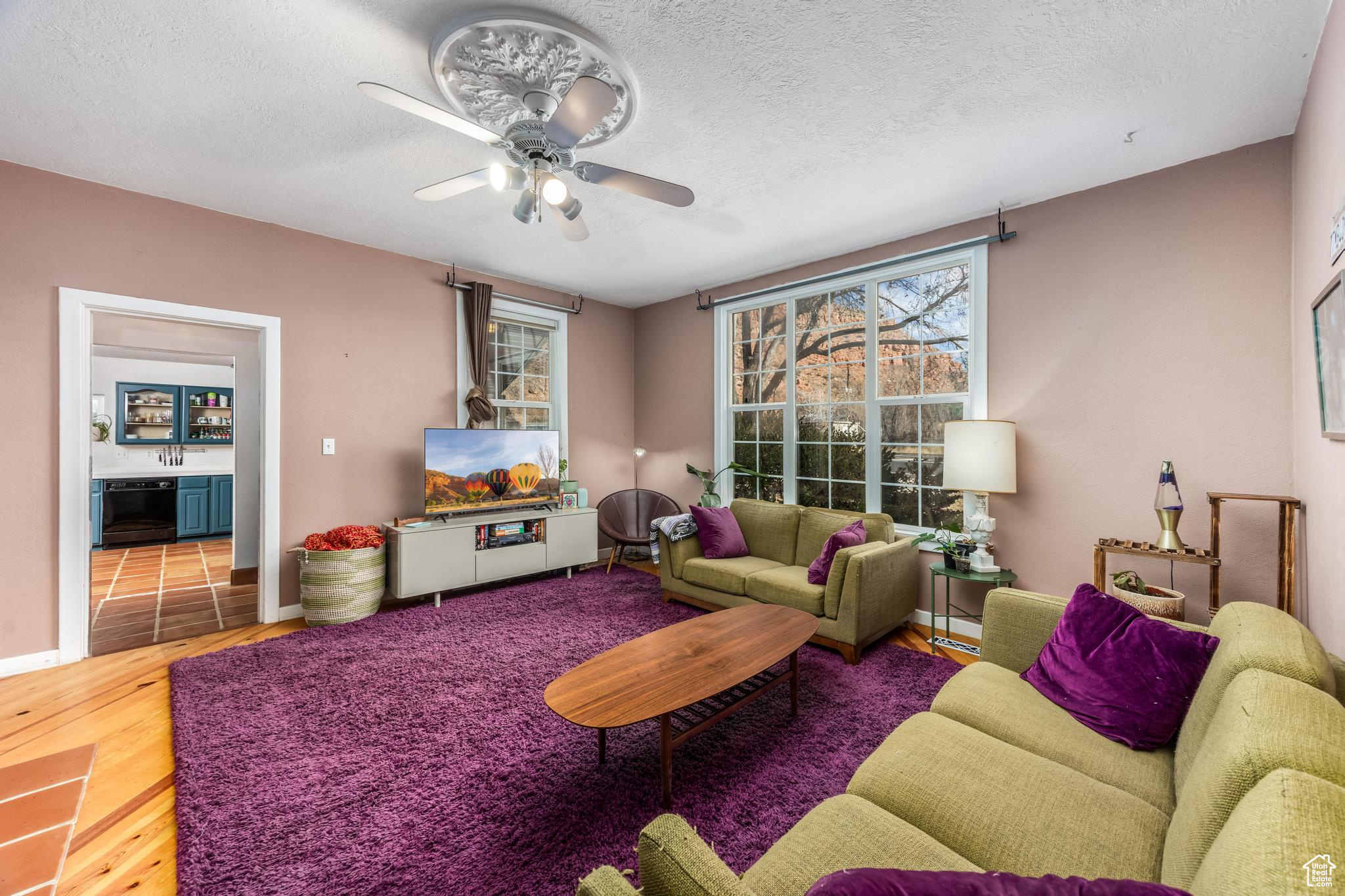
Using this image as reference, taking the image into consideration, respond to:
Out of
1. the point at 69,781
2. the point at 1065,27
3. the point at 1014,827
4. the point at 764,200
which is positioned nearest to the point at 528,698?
the point at 69,781

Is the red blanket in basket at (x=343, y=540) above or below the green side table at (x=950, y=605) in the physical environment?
above

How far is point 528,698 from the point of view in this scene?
98.9 inches

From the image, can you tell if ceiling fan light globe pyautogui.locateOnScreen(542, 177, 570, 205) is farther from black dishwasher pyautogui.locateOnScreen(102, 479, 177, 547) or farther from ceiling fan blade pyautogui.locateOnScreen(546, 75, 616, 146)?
black dishwasher pyautogui.locateOnScreen(102, 479, 177, 547)

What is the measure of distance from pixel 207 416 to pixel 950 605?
860 cm

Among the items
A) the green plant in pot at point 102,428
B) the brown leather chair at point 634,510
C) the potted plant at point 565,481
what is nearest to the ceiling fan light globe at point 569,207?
the potted plant at point 565,481

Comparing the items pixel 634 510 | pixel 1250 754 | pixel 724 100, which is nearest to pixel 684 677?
pixel 1250 754

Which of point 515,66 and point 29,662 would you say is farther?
point 29,662

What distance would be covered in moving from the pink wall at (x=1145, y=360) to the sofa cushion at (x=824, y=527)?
0.47 m

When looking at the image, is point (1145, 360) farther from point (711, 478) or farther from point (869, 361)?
point (711, 478)

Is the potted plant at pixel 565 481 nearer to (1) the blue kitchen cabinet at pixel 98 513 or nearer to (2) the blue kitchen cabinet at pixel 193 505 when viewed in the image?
(2) the blue kitchen cabinet at pixel 193 505

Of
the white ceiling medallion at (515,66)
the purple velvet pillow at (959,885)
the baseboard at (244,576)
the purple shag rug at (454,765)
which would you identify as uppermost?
the white ceiling medallion at (515,66)

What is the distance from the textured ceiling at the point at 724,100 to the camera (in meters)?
1.78

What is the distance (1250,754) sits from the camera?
2.81ft

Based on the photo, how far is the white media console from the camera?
3785 mm
